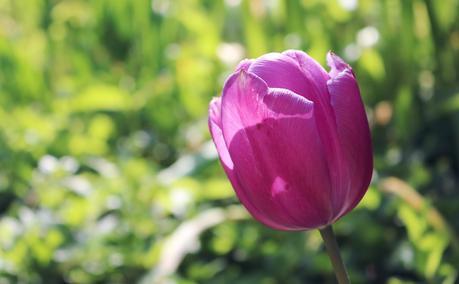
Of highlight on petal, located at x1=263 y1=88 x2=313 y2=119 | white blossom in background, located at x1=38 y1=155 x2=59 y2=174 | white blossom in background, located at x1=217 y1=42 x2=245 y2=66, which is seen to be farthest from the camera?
white blossom in background, located at x1=217 y1=42 x2=245 y2=66

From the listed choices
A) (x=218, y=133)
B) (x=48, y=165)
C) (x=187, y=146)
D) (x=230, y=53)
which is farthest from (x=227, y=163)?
(x=230, y=53)

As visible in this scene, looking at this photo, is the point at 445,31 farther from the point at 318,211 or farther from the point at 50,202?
the point at 318,211

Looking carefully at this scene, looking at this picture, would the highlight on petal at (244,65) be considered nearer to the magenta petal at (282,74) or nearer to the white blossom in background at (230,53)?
the magenta petal at (282,74)

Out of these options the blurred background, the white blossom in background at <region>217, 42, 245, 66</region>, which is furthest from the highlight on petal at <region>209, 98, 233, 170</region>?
the white blossom in background at <region>217, 42, 245, 66</region>

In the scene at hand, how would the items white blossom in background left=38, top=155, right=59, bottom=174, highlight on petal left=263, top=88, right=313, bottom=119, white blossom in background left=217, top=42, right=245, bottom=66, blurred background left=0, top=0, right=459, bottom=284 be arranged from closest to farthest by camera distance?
highlight on petal left=263, top=88, right=313, bottom=119, blurred background left=0, top=0, right=459, bottom=284, white blossom in background left=38, top=155, right=59, bottom=174, white blossom in background left=217, top=42, right=245, bottom=66

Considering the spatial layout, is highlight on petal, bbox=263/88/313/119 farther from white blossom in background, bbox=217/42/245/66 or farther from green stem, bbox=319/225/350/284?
white blossom in background, bbox=217/42/245/66

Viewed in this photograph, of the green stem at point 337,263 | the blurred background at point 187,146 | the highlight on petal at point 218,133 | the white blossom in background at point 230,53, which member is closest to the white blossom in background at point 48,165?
the blurred background at point 187,146

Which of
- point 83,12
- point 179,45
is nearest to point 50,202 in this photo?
point 179,45

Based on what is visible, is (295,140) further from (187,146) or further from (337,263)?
(187,146)

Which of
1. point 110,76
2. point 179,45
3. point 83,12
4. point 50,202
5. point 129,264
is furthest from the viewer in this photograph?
point 83,12
